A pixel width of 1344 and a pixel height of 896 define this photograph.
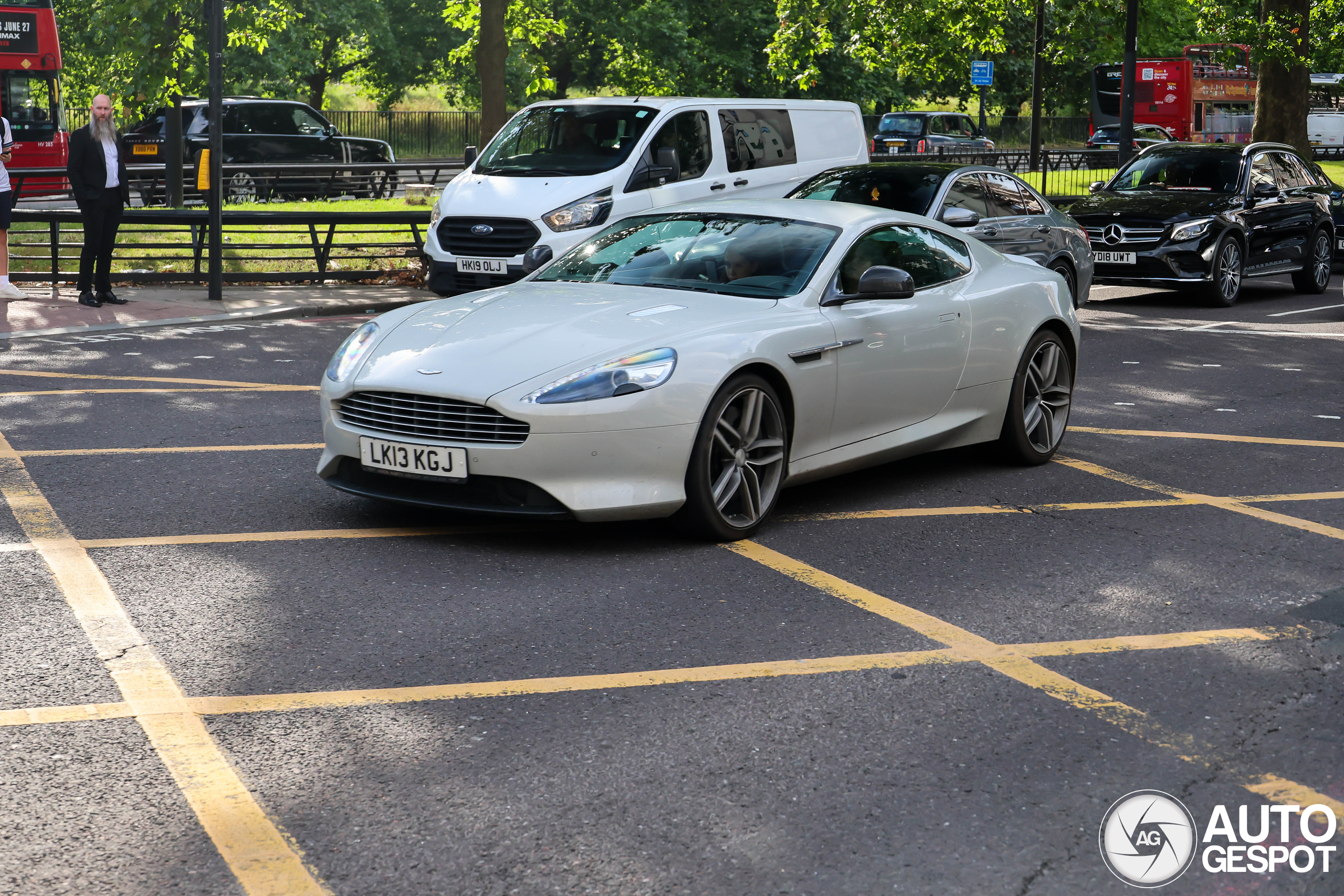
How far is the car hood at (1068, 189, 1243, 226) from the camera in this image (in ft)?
53.1

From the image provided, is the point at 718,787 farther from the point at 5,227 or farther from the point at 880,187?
the point at 5,227

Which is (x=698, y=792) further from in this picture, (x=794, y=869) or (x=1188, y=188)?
(x=1188, y=188)

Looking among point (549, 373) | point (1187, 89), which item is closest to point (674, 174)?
point (549, 373)

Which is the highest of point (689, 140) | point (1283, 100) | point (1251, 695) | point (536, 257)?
point (1283, 100)

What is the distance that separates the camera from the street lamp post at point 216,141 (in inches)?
549

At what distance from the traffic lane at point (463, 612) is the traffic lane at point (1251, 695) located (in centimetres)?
62

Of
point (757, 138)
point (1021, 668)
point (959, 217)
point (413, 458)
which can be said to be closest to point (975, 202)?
point (959, 217)

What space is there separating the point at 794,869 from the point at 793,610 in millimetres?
1991

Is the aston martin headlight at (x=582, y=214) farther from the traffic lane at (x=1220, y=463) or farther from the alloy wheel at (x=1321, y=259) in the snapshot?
the alloy wheel at (x=1321, y=259)

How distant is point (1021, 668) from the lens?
4.79 m

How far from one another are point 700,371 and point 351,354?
1.52m

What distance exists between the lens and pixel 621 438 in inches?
229

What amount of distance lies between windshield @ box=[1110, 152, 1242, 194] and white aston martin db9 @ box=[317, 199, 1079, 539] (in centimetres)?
995

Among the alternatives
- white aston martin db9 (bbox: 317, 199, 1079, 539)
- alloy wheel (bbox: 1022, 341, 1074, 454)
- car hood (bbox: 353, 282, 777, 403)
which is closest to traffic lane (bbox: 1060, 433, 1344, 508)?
alloy wheel (bbox: 1022, 341, 1074, 454)
